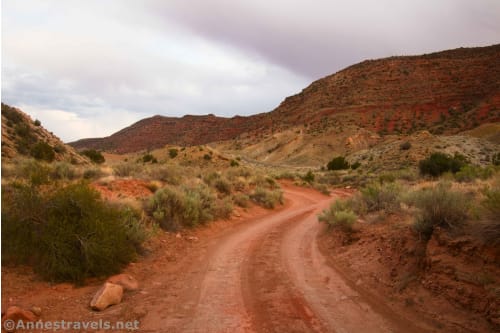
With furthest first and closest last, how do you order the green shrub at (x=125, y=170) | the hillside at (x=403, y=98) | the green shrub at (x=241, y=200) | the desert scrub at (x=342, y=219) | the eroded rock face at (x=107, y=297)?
the hillside at (x=403, y=98), the green shrub at (x=125, y=170), the green shrub at (x=241, y=200), the desert scrub at (x=342, y=219), the eroded rock face at (x=107, y=297)

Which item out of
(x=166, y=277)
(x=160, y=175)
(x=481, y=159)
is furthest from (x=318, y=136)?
(x=166, y=277)

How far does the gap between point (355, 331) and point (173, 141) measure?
117 m

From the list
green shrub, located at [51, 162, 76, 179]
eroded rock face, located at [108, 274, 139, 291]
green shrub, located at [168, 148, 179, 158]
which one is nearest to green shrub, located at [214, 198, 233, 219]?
green shrub, located at [51, 162, 76, 179]

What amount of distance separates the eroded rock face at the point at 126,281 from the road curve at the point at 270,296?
0.95 metres

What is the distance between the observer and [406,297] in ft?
19.0

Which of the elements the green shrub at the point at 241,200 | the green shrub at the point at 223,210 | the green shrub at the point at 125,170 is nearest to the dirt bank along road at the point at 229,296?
the green shrub at the point at 223,210

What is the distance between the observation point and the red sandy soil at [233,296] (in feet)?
16.2

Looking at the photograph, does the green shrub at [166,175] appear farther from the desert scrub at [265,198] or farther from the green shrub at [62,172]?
the desert scrub at [265,198]

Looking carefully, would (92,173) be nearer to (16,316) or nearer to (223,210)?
(223,210)

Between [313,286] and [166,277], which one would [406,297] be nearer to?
[313,286]

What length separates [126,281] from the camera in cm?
632

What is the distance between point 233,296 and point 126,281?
189cm

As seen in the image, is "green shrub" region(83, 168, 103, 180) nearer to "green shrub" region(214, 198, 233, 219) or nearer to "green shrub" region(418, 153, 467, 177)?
"green shrub" region(214, 198, 233, 219)

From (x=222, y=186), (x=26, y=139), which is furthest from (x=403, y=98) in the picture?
(x=26, y=139)
